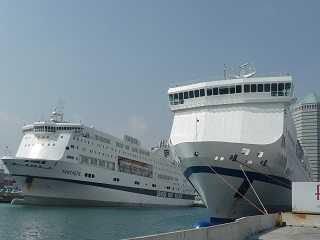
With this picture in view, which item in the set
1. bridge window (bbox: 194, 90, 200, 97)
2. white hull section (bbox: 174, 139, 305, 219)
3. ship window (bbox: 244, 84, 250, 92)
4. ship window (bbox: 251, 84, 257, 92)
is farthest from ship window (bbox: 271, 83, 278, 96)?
bridge window (bbox: 194, 90, 200, 97)

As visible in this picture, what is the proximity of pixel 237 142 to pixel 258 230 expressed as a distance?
9886mm

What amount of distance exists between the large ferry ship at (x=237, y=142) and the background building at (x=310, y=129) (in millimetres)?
100975

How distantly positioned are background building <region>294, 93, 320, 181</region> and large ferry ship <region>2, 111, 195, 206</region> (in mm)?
59504

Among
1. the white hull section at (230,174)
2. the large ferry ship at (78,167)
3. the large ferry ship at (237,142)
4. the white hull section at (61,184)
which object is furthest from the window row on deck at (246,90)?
the large ferry ship at (78,167)

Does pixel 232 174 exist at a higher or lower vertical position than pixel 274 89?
lower

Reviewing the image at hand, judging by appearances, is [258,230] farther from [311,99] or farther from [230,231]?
[311,99]

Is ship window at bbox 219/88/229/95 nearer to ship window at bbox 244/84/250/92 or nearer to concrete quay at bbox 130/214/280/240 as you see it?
ship window at bbox 244/84/250/92

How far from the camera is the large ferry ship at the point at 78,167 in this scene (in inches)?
2660

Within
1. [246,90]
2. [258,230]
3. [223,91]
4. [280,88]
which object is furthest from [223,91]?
[258,230]

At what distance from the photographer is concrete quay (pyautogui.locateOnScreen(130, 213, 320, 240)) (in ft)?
38.2

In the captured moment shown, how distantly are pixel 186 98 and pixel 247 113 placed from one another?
5.07 meters

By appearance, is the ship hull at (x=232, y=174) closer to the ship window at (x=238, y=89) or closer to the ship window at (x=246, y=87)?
the ship window at (x=246, y=87)

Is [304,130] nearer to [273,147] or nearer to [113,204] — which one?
[113,204]

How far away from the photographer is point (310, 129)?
132 meters
